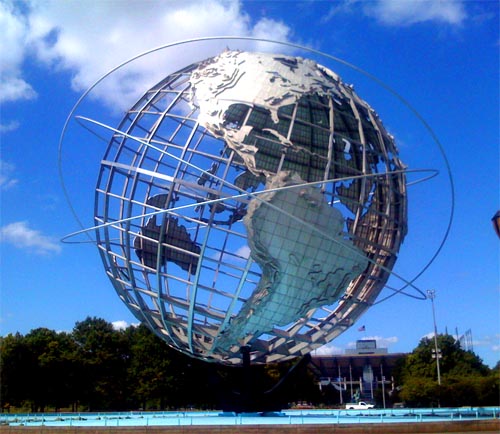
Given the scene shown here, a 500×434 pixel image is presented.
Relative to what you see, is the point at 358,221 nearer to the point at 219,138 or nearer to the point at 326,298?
the point at 326,298

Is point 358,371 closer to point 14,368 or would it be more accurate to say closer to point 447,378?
point 447,378

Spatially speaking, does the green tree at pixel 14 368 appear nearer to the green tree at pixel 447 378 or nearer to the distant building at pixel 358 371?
the green tree at pixel 447 378

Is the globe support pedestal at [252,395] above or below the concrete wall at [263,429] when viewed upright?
above

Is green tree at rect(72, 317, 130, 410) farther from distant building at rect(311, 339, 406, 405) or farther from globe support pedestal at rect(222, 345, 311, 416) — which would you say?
distant building at rect(311, 339, 406, 405)

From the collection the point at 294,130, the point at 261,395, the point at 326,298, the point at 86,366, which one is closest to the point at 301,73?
the point at 294,130

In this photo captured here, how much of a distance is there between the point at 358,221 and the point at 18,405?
1183 inches

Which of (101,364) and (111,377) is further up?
(101,364)

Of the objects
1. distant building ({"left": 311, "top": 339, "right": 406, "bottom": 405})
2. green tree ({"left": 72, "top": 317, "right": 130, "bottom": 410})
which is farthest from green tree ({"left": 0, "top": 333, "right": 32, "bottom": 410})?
distant building ({"left": 311, "top": 339, "right": 406, "bottom": 405})

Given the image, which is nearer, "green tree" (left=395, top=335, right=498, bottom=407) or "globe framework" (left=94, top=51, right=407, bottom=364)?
"globe framework" (left=94, top=51, right=407, bottom=364)

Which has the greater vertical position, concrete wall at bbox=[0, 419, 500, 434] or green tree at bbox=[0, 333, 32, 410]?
green tree at bbox=[0, 333, 32, 410]

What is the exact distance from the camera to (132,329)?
46562 millimetres

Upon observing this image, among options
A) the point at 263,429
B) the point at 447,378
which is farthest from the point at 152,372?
the point at 263,429

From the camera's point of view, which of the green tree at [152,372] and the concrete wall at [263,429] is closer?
the concrete wall at [263,429]

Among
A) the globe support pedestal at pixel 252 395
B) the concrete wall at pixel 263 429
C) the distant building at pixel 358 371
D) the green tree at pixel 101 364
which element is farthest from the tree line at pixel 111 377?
the distant building at pixel 358 371
